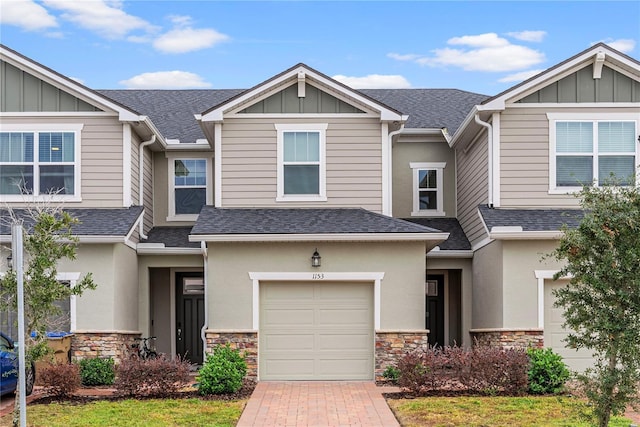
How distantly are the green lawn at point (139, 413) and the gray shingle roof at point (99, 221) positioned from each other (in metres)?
3.86

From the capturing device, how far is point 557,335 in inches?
630

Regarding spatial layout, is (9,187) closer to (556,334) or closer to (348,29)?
(348,29)

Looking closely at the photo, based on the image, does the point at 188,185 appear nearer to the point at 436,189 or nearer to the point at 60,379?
the point at 436,189

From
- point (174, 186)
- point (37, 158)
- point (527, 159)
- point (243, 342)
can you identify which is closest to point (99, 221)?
point (37, 158)

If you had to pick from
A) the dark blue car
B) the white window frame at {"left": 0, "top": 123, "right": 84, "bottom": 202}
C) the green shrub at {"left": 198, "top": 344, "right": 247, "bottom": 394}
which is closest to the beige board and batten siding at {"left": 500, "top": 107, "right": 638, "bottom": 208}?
the green shrub at {"left": 198, "top": 344, "right": 247, "bottom": 394}

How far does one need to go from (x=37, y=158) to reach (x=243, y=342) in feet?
20.1

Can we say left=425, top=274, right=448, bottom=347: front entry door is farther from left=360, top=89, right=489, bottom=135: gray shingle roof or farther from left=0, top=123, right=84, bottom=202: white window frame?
left=0, top=123, right=84, bottom=202: white window frame

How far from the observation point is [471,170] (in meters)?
19.0

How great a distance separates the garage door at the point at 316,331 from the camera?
52.6ft

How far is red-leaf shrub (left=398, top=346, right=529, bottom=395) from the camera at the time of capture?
13.9 meters

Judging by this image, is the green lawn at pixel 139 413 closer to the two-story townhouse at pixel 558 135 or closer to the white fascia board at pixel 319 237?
the white fascia board at pixel 319 237

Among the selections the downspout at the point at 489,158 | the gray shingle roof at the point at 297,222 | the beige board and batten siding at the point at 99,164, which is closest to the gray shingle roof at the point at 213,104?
the beige board and batten siding at the point at 99,164

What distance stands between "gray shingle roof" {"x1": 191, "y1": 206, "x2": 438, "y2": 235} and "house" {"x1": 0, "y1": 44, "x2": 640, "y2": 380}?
7 cm

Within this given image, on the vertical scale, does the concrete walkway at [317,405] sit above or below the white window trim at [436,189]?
below
